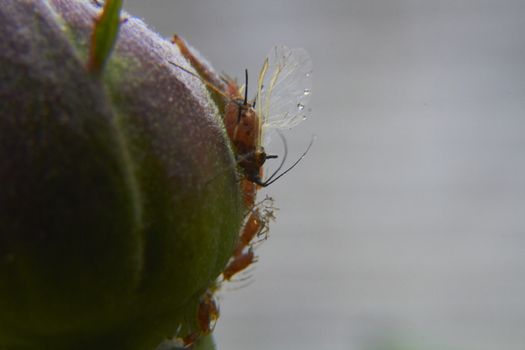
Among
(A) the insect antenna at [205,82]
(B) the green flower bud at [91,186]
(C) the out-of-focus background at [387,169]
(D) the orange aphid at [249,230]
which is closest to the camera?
(B) the green flower bud at [91,186]

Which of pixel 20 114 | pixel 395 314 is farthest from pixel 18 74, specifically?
pixel 395 314

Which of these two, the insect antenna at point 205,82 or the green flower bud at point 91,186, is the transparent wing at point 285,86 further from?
the green flower bud at point 91,186

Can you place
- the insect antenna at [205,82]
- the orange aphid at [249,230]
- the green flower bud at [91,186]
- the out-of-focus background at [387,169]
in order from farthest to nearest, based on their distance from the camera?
the out-of-focus background at [387,169], the orange aphid at [249,230], the insect antenna at [205,82], the green flower bud at [91,186]

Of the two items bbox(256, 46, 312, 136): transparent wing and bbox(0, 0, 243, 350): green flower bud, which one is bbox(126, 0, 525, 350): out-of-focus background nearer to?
bbox(256, 46, 312, 136): transparent wing

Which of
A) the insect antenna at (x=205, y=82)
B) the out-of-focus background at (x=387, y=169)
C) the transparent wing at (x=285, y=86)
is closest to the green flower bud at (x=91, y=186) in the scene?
the insect antenna at (x=205, y=82)

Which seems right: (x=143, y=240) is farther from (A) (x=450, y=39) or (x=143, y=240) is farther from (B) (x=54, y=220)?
(A) (x=450, y=39)

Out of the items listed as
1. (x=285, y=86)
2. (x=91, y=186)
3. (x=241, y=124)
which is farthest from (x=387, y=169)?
(x=91, y=186)

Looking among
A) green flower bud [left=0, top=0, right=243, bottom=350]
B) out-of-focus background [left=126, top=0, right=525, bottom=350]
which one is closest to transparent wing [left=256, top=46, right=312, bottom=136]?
green flower bud [left=0, top=0, right=243, bottom=350]
